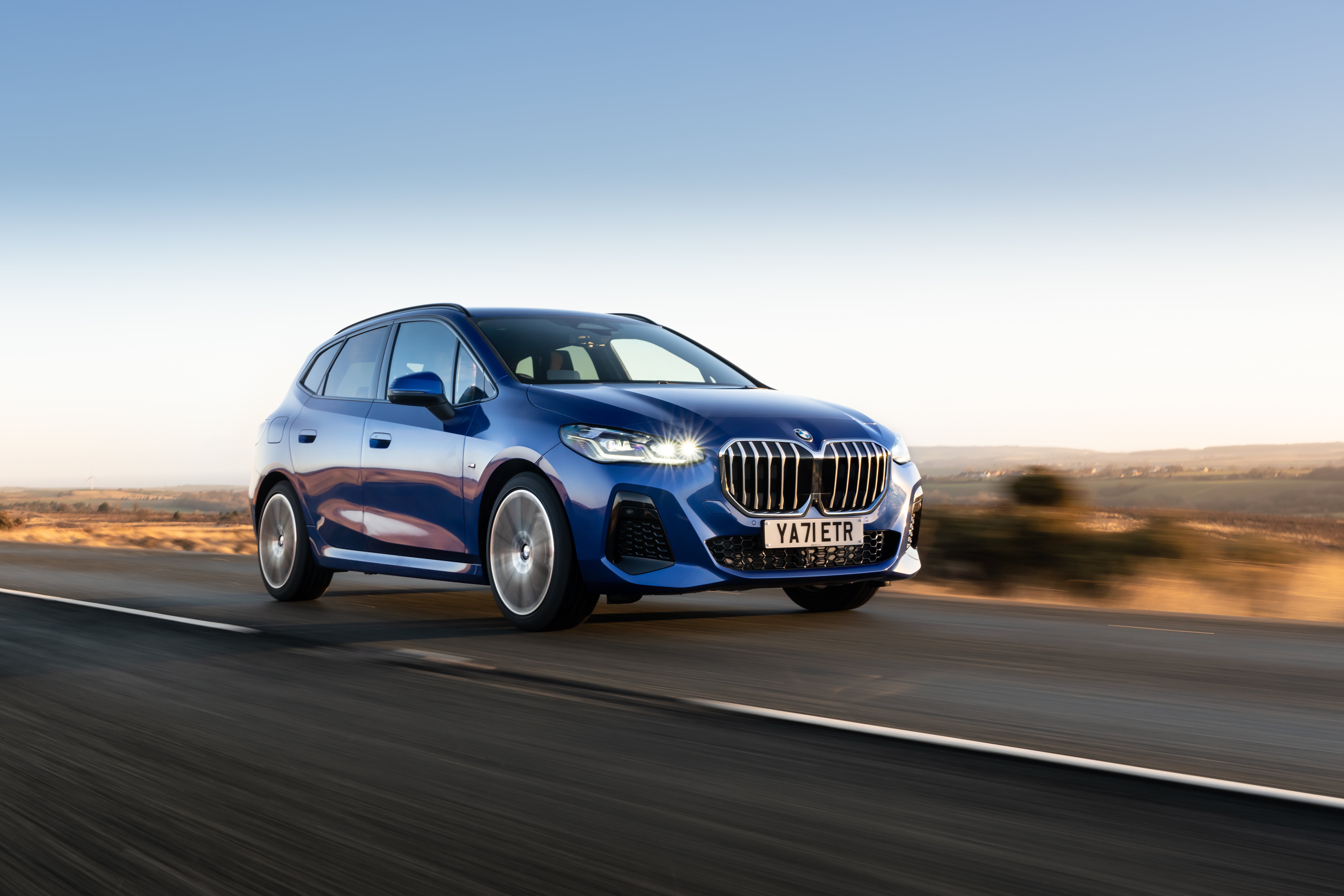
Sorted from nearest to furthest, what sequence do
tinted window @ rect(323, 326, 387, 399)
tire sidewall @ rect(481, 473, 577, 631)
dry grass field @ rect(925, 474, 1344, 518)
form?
tire sidewall @ rect(481, 473, 577, 631) → tinted window @ rect(323, 326, 387, 399) → dry grass field @ rect(925, 474, 1344, 518)

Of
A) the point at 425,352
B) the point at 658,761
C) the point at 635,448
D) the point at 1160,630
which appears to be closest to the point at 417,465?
the point at 425,352

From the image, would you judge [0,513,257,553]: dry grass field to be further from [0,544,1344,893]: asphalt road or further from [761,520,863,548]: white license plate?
[761,520,863,548]: white license plate

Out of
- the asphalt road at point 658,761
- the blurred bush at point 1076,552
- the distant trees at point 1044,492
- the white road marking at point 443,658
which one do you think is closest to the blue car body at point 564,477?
the asphalt road at point 658,761

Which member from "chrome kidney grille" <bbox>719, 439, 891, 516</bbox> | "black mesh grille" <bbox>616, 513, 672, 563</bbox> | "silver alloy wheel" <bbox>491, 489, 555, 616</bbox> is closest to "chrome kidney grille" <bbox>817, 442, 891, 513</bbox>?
"chrome kidney grille" <bbox>719, 439, 891, 516</bbox>

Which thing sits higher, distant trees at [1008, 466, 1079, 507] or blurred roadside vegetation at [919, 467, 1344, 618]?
distant trees at [1008, 466, 1079, 507]

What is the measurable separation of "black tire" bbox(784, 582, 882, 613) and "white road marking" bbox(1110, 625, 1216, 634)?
1.44 meters

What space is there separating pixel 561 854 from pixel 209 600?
7138mm

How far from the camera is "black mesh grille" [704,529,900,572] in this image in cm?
677

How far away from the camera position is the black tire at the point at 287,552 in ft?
30.5

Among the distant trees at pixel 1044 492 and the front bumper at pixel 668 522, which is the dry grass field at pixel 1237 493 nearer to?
the distant trees at pixel 1044 492

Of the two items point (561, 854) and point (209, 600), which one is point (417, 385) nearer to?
point (209, 600)

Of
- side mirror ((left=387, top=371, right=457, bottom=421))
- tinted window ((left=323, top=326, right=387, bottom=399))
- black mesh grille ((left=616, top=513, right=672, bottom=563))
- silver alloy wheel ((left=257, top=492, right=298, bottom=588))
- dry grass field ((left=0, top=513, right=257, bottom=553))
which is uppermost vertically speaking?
tinted window ((left=323, top=326, right=387, bottom=399))

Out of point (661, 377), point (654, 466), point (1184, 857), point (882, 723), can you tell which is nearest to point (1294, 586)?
point (661, 377)

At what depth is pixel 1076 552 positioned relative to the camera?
1240 cm
